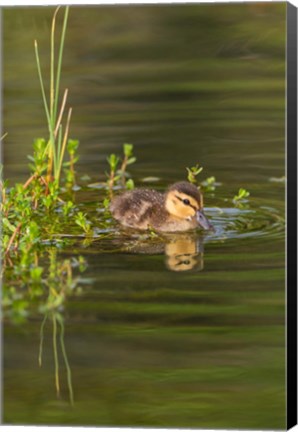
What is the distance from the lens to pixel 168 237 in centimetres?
786

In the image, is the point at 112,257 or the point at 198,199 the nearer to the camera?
the point at 112,257

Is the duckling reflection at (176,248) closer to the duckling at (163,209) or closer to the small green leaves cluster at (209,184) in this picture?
the duckling at (163,209)

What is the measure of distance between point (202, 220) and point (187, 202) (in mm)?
158

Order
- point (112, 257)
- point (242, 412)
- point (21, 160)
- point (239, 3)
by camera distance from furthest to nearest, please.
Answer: point (21, 160) → point (112, 257) → point (239, 3) → point (242, 412)

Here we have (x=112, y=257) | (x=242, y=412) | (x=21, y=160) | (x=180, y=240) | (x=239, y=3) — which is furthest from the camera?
(x=21, y=160)

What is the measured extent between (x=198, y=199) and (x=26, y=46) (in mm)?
1325

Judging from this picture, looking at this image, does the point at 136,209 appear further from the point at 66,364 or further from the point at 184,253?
the point at 66,364

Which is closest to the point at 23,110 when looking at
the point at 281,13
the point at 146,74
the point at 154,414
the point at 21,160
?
the point at 21,160

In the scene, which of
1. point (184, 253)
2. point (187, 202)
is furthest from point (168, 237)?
point (184, 253)

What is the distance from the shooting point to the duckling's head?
7855 millimetres

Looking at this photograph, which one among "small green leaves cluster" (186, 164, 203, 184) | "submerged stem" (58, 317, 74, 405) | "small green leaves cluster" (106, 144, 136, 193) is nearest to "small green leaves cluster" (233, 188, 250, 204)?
"small green leaves cluster" (186, 164, 203, 184)

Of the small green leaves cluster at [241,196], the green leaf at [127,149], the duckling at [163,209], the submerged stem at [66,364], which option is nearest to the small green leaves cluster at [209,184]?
the small green leaves cluster at [241,196]

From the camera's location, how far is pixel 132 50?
8734 mm

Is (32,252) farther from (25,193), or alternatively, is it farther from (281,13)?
(281,13)
